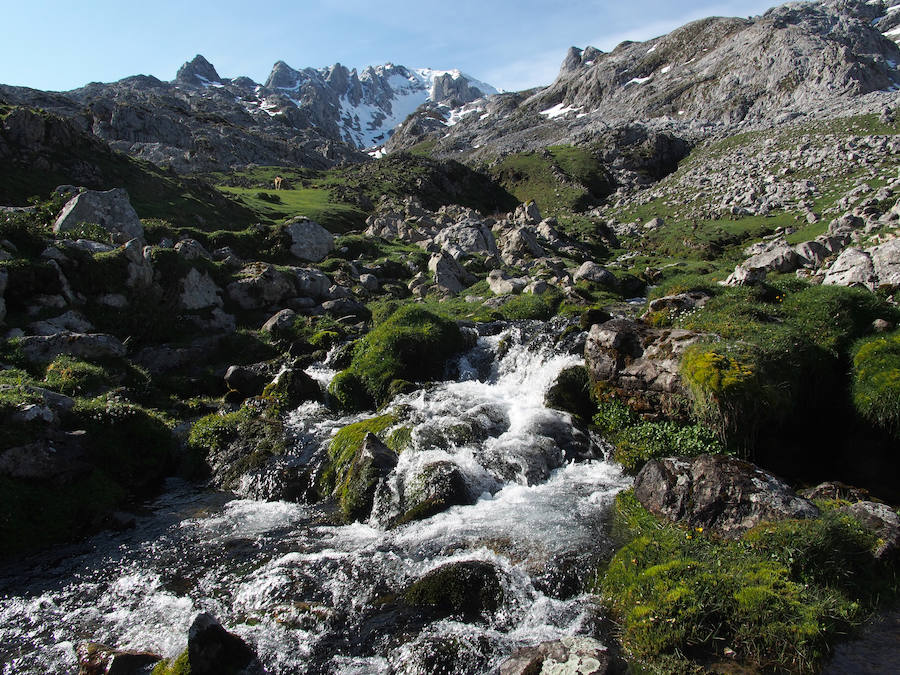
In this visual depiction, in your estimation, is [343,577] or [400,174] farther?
[400,174]

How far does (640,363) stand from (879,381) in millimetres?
6121

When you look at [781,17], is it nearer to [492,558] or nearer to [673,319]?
[673,319]

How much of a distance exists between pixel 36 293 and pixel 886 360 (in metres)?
33.5

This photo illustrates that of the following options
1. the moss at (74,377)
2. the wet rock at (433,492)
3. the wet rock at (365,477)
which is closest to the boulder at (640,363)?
the wet rock at (433,492)

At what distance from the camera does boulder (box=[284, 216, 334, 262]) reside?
41.2 meters

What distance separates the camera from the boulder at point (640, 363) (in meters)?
14.5

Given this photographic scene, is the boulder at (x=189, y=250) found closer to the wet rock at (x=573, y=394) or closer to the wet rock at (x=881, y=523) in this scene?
the wet rock at (x=573, y=394)

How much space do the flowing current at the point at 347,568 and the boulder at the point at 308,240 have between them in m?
28.8

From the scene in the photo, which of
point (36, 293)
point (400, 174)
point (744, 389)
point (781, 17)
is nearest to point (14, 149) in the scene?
point (36, 293)

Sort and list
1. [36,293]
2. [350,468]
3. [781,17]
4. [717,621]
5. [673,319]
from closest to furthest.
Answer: [717,621] < [350,468] < [673,319] < [36,293] < [781,17]

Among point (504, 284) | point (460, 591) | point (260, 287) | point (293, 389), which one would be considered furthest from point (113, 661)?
point (504, 284)

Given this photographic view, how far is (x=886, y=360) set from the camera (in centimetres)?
1265

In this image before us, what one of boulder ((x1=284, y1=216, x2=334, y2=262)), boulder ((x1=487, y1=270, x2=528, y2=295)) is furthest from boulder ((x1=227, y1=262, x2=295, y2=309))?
boulder ((x1=487, y1=270, x2=528, y2=295))

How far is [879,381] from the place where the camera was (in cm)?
1228
